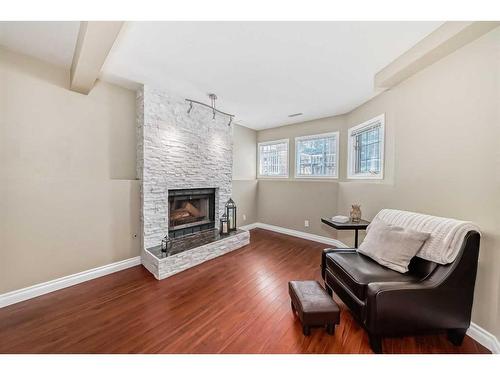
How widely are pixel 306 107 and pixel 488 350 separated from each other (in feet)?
11.3

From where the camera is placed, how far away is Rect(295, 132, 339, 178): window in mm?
4016

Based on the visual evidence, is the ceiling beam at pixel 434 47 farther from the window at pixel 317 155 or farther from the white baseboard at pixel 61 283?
the white baseboard at pixel 61 283

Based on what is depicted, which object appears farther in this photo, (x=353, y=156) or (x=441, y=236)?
(x=353, y=156)

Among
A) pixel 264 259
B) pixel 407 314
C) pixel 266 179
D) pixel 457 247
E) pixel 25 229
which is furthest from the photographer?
pixel 266 179

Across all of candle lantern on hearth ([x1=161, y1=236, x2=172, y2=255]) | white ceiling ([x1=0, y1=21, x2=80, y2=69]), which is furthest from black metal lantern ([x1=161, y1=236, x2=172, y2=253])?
white ceiling ([x1=0, y1=21, x2=80, y2=69])

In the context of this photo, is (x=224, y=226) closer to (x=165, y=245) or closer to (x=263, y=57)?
(x=165, y=245)

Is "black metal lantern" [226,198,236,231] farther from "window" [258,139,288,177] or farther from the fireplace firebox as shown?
"window" [258,139,288,177]

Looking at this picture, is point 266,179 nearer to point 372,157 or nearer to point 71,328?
point 372,157

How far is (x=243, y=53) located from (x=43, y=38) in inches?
73.0

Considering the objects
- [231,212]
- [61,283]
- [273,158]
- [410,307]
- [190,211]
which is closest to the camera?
[410,307]

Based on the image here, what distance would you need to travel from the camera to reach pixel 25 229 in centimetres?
202

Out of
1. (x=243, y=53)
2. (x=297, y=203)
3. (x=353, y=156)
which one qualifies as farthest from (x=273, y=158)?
(x=243, y=53)

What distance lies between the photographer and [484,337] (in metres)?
1.51

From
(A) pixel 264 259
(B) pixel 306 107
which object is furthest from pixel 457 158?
(A) pixel 264 259
